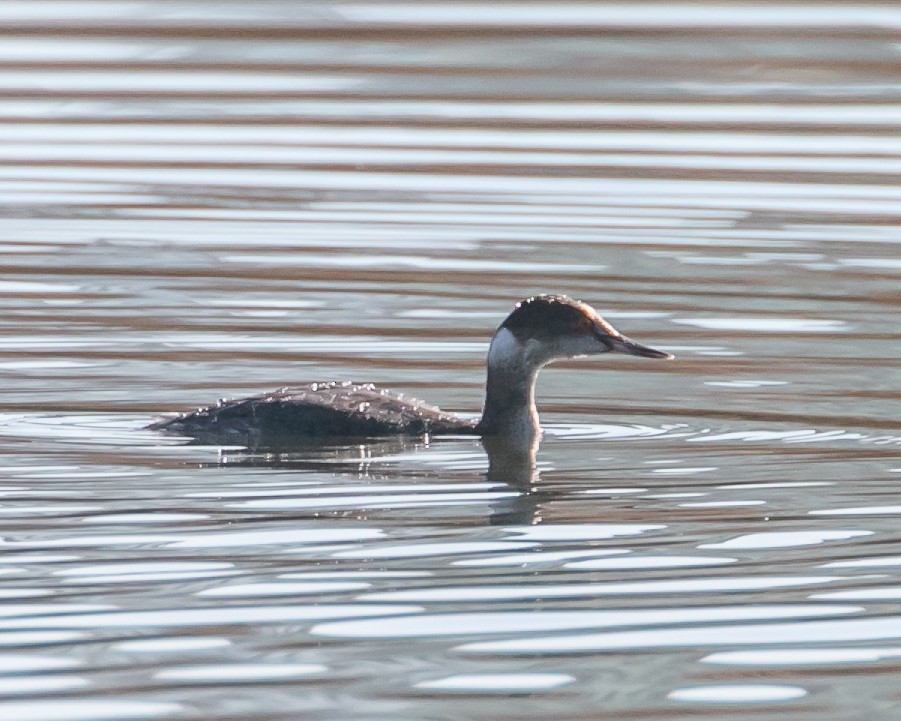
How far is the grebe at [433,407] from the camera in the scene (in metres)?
9.49

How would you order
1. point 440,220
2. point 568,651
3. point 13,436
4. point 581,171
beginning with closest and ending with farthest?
point 568,651, point 13,436, point 440,220, point 581,171

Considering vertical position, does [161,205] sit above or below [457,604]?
above

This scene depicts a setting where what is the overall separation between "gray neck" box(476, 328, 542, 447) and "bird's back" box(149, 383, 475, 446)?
0.50 feet

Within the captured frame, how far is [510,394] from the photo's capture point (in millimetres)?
9969

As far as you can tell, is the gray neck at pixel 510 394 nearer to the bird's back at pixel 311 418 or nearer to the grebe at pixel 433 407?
the grebe at pixel 433 407

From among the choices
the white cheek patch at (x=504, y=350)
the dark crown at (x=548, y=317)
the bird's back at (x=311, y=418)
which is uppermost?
the dark crown at (x=548, y=317)

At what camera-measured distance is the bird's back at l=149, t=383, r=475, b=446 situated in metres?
9.47

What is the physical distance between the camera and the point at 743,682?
6383mm

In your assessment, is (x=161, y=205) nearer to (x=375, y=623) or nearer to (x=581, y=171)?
(x=581, y=171)

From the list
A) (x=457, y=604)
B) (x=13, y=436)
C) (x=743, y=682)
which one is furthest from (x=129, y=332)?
(x=743, y=682)

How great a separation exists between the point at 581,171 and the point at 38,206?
3.80 meters

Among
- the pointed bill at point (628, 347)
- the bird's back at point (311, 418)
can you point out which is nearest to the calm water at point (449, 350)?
the bird's back at point (311, 418)

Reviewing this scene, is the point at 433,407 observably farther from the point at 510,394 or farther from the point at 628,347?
the point at 628,347

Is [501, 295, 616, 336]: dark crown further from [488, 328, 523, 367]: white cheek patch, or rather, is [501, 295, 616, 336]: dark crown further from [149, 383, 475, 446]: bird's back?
[149, 383, 475, 446]: bird's back
